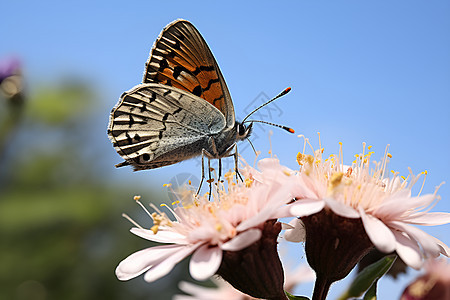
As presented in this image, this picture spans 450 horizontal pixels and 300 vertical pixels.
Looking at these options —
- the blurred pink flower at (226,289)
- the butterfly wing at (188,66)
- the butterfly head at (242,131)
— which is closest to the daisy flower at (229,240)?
the butterfly head at (242,131)

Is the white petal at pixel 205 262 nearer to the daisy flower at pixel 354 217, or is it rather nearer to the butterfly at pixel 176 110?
the daisy flower at pixel 354 217

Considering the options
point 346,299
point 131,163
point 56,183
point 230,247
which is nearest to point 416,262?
point 346,299

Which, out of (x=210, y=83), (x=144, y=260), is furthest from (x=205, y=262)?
(x=210, y=83)

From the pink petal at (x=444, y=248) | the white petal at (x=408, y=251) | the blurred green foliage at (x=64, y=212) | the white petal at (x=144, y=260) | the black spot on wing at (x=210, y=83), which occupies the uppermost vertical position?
the black spot on wing at (x=210, y=83)

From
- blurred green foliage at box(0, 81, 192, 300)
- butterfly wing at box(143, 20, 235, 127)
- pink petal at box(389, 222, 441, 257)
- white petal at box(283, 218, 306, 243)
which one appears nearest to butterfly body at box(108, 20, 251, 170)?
butterfly wing at box(143, 20, 235, 127)

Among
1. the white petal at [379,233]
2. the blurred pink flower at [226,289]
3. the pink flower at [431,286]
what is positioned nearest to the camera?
the pink flower at [431,286]

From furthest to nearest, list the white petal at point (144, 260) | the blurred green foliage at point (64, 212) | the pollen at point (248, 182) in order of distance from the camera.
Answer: the blurred green foliage at point (64, 212) → the pollen at point (248, 182) → the white petal at point (144, 260)

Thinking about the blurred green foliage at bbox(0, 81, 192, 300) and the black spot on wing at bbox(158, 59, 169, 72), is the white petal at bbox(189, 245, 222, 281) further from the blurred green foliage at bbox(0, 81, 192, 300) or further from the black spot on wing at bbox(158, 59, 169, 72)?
the blurred green foliage at bbox(0, 81, 192, 300)
